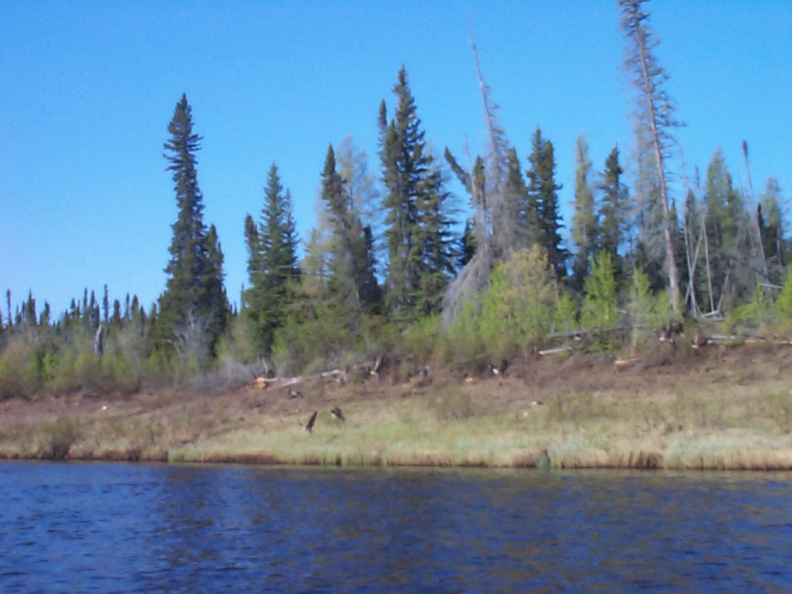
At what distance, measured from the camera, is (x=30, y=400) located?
6097cm

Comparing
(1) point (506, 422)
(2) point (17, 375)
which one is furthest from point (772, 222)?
(2) point (17, 375)

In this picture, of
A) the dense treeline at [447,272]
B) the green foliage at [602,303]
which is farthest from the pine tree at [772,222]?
the green foliage at [602,303]

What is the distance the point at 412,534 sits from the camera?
17344 millimetres

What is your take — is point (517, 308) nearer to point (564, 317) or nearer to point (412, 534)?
point (564, 317)

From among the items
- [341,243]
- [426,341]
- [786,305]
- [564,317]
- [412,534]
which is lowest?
[412,534]

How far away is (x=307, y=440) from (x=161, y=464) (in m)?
6.13

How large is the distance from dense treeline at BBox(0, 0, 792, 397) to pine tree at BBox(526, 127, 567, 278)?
12cm

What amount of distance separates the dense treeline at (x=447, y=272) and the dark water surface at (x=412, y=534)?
1965 cm

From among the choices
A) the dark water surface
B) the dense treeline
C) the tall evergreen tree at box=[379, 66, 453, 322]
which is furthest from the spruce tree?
the dark water surface

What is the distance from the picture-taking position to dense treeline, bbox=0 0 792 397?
43.9 m

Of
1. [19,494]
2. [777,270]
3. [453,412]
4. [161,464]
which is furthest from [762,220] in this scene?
[19,494]

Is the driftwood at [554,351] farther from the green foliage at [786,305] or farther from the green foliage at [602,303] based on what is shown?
the green foliage at [786,305]

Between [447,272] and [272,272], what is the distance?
1585cm

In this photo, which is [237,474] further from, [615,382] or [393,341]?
[393,341]
